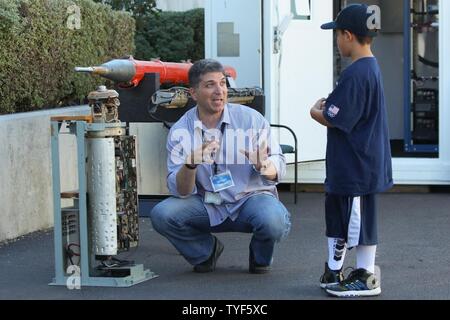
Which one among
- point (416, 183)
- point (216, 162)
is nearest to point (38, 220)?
point (216, 162)

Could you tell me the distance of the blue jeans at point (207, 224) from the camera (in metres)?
6.22

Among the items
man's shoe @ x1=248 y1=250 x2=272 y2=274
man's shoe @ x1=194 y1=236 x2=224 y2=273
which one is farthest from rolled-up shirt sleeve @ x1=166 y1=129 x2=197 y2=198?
man's shoe @ x1=248 y1=250 x2=272 y2=274

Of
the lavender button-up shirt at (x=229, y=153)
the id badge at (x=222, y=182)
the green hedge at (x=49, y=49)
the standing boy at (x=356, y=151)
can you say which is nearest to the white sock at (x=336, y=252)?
the standing boy at (x=356, y=151)

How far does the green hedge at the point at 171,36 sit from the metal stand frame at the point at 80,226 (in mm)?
5791

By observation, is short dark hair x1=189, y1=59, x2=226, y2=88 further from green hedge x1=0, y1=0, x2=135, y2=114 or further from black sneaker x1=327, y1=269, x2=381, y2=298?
green hedge x1=0, y1=0, x2=135, y2=114

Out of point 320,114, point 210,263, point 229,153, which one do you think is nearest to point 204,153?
point 229,153

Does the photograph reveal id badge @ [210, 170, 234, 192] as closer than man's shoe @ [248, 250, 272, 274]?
Yes

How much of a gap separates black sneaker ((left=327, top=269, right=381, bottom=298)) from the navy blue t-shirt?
18.6 inches

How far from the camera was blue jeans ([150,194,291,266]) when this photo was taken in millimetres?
6223

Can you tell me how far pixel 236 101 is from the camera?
7965mm

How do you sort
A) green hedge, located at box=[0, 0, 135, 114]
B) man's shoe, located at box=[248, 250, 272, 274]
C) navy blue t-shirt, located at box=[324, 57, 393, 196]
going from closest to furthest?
navy blue t-shirt, located at box=[324, 57, 393, 196]
man's shoe, located at box=[248, 250, 272, 274]
green hedge, located at box=[0, 0, 135, 114]

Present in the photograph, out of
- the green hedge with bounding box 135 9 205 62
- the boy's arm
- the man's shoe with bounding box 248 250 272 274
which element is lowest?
the man's shoe with bounding box 248 250 272 274

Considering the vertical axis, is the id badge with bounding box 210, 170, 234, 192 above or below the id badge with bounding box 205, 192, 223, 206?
above

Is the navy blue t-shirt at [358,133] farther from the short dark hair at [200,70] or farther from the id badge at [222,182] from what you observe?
the short dark hair at [200,70]
